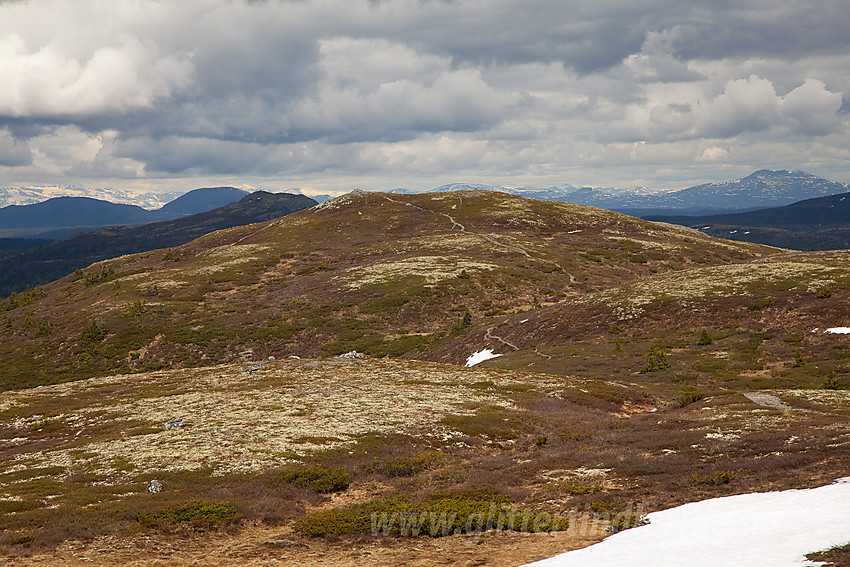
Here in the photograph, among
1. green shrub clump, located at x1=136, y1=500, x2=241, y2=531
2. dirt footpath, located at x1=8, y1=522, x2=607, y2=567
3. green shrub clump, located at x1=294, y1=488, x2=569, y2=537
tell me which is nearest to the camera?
dirt footpath, located at x1=8, y1=522, x2=607, y2=567

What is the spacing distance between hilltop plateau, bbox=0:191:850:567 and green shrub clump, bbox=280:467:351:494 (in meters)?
0.11

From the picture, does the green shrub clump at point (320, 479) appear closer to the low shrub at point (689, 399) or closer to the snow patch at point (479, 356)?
the low shrub at point (689, 399)

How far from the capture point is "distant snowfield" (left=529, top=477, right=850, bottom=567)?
15.6m

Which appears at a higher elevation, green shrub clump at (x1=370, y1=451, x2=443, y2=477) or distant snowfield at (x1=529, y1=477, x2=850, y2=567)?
distant snowfield at (x1=529, y1=477, x2=850, y2=567)

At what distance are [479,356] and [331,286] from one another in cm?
4891

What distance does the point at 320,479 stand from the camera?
27.8m

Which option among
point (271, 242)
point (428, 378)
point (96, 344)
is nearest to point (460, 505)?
point (428, 378)

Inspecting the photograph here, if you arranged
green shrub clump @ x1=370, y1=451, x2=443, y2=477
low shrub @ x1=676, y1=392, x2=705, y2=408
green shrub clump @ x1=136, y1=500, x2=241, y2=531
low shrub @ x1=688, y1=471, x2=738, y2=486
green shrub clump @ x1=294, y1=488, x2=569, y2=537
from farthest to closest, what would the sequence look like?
low shrub @ x1=676, y1=392, x2=705, y2=408, green shrub clump @ x1=370, y1=451, x2=443, y2=477, low shrub @ x1=688, y1=471, x2=738, y2=486, green shrub clump @ x1=136, y1=500, x2=241, y2=531, green shrub clump @ x1=294, y1=488, x2=569, y2=537

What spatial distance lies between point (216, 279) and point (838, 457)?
11907 centimetres

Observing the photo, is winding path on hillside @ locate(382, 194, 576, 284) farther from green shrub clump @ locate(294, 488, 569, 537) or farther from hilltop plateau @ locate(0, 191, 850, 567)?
green shrub clump @ locate(294, 488, 569, 537)

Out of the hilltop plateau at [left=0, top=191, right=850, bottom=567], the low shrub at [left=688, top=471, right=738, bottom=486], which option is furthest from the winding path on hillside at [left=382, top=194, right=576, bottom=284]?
the low shrub at [left=688, top=471, right=738, bottom=486]

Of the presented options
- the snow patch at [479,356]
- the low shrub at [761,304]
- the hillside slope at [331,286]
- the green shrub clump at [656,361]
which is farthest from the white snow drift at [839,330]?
the hillside slope at [331,286]

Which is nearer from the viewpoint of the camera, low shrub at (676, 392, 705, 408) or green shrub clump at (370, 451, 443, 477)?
green shrub clump at (370, 451, 443, 477)

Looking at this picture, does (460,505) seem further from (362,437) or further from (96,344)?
(96,344)
